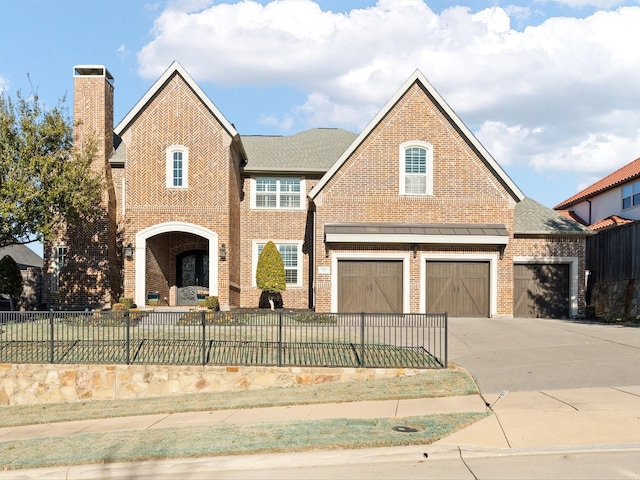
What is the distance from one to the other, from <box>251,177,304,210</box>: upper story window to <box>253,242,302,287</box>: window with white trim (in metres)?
1.72

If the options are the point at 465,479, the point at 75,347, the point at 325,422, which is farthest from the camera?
the point at 75,347

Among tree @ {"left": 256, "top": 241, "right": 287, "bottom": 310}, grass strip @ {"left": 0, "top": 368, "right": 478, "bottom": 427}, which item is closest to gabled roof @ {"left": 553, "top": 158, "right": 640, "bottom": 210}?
tree @ {"left": 256, "top": 241, "right": 287, "bottom": 310}

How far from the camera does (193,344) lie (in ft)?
51.7

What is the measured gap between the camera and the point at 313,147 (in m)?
30.1

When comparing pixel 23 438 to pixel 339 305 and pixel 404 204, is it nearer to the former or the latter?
pixel 339 305

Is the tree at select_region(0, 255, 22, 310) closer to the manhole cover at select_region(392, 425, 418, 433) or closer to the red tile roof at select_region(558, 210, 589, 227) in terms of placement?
the manhole cover at select_region(392, 425, 418, 433)

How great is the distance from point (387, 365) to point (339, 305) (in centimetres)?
967

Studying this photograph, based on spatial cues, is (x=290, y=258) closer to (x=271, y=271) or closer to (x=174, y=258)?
(x=271, y=271)

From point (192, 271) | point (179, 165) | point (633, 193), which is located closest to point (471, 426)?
point (179, 165)

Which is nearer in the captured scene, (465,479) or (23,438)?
(465,479)

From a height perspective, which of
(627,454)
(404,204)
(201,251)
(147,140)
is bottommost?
(627,454)

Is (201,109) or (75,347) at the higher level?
(201,109)

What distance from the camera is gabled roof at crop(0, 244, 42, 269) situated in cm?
5323

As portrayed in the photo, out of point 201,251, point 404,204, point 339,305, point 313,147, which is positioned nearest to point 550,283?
point 404,204
